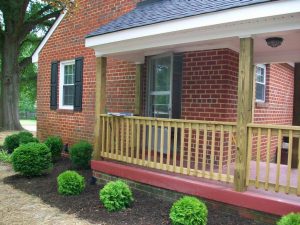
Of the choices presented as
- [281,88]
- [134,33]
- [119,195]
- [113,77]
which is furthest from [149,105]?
[281,88]

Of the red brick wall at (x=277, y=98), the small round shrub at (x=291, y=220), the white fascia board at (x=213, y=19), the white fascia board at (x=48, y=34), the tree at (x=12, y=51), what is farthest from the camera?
the tree at (x=12, y=51)

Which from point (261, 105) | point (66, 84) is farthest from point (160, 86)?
point (66, 84)

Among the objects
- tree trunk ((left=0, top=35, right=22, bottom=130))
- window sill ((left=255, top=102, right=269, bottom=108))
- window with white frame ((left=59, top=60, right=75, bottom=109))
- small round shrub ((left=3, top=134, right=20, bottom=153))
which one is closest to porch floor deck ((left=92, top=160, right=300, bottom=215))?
window sill ((left=255, top=102, right=269, bottom=108))

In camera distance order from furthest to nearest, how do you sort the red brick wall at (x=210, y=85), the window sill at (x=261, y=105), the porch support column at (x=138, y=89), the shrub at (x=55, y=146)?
the shrub at (x=55, y=146)
the window sill at (x=261, y=105)
the porch support column at (x=138, y=89)
the red brick wall at (x=210, y=85)

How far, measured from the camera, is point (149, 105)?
7727 mm

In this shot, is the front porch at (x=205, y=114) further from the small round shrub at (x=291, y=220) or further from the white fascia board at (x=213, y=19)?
the small round shrub at (x=291, y=220)

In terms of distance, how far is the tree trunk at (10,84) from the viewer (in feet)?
57.4

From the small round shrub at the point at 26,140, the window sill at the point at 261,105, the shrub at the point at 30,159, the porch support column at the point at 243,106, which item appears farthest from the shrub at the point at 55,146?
the porch support column at the point at 243,106

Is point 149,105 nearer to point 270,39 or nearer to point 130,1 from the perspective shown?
point 130,1

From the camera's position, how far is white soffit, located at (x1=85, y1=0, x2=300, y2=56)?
165 inches

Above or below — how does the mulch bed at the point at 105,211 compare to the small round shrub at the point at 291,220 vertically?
below

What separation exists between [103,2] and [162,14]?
3828 mm

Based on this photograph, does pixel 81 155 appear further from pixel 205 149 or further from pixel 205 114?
pixel 205 149

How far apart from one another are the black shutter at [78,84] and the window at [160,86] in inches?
109
